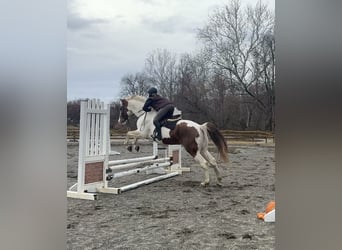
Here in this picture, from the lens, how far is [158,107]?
9.87ft

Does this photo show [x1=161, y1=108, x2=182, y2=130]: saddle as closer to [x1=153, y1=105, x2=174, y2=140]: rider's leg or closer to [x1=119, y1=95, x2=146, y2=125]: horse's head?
[x1=153, y1=105, x2=174, y2=140]: rider's leg

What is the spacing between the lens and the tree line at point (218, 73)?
2.83 m

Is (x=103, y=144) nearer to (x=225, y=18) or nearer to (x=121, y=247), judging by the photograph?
(x=121, y=247)

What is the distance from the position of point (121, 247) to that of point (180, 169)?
6.89 ft

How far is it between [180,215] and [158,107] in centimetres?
114

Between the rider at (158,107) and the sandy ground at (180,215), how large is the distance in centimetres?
50

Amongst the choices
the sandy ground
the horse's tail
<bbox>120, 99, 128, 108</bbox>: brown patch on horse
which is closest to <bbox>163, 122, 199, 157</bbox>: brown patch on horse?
the horse's tail

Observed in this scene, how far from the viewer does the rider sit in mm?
2977

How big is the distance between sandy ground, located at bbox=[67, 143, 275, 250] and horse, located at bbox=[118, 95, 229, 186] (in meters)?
0.11

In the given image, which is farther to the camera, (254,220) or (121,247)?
(254,220)

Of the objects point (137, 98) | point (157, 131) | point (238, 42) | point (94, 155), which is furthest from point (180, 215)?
point (238, 42)

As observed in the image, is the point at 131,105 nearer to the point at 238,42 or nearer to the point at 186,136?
the point at 186,136
